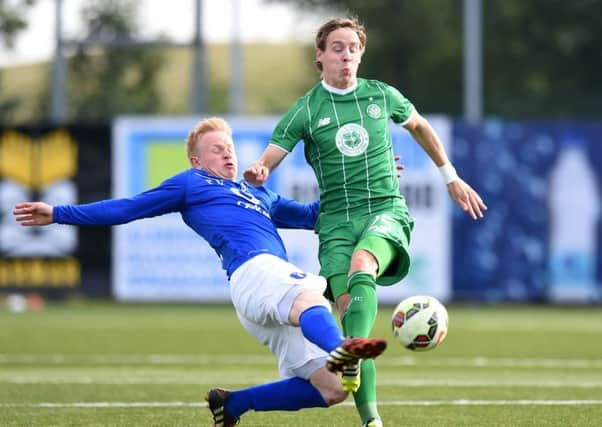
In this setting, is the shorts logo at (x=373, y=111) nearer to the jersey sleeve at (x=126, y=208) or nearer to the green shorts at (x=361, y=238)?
the green shorts at (x=361, y=238)

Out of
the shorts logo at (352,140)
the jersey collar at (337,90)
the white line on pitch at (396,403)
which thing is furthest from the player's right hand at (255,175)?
the white line on pitch at (396,403)

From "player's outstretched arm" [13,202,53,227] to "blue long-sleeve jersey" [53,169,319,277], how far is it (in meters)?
0.04

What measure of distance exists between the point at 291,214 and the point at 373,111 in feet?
2.40

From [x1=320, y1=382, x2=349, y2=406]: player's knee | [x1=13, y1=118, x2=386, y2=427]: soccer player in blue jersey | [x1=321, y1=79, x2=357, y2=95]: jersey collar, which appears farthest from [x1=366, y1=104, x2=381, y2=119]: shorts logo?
[x1=320, y1=382, x2=349, y2=406]: player's knee

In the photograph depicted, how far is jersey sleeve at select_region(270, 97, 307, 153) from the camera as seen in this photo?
7637mm

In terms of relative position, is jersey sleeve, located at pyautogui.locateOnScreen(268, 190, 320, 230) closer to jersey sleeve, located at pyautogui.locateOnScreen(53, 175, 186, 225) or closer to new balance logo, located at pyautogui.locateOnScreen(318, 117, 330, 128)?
new balance logo, located at pyautogui.locateOnScreen(318, 117, 330, 128)

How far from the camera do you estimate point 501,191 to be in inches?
837

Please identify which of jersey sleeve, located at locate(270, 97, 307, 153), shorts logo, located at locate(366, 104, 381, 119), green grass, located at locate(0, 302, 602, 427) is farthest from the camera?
green grass, located at locate(0, 302, 602, 427)

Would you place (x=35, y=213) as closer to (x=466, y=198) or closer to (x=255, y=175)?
(x=255, y=175)

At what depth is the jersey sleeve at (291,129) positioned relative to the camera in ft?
25.1

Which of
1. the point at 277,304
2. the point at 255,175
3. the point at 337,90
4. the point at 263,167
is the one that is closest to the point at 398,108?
the point at 337,90

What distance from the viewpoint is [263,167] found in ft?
24.0

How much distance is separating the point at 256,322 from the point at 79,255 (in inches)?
563

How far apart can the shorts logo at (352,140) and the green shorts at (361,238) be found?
0.37m
